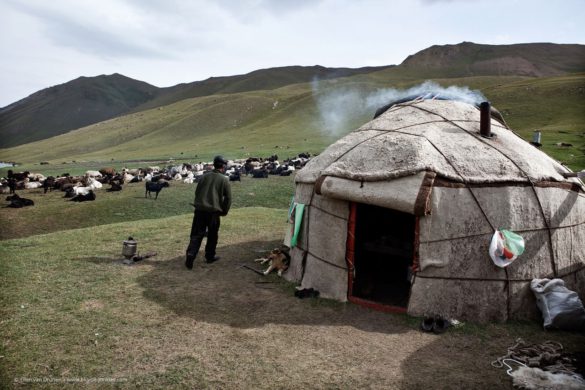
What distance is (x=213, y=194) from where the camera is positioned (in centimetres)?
860

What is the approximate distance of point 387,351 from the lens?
5.54 m

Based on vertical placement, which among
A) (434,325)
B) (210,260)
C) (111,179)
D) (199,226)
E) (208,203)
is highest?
Answer: (208,203)

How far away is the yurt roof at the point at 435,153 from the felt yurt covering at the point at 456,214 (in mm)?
22

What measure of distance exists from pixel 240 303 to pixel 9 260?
571 centimetres

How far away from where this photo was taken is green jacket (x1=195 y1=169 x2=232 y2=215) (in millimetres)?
8547

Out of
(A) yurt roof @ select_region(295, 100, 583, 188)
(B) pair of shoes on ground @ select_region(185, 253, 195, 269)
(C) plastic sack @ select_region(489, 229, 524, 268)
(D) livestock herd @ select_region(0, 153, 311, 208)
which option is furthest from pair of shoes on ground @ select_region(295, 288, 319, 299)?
(D) livestock herd @ select_region(0, 153, 311, 208)

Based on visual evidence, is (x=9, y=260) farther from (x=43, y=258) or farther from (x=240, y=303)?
(x=240, y=303)

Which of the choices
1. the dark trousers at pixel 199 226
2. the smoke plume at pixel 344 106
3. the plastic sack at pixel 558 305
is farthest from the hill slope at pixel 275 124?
the dark trousers at pixel 199 226

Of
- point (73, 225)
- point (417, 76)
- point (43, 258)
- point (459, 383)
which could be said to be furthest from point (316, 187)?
point (417, 76)

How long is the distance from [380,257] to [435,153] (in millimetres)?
3095

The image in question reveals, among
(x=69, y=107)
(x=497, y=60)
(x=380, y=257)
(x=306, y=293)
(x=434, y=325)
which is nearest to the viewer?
(x=434, y=325)

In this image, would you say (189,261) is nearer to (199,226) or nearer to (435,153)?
(199,226)

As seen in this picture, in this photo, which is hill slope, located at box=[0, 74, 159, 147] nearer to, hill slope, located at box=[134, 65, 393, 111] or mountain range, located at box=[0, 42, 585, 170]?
mountain range, located at box=[0, 42, 585, 170]

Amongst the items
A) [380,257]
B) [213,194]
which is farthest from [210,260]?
[380,257]
